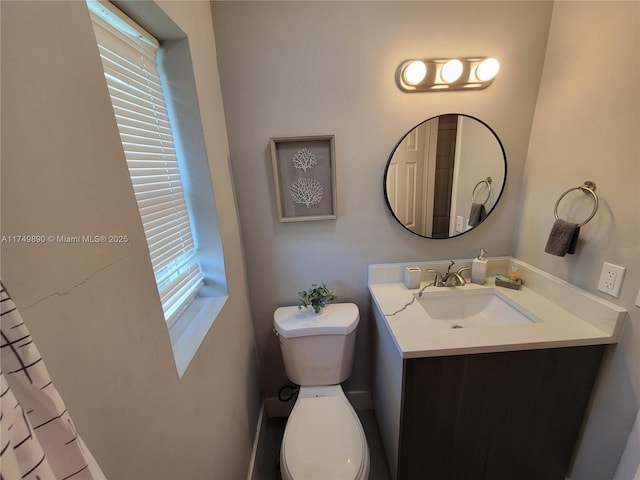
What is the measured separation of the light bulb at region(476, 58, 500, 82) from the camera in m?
1.17

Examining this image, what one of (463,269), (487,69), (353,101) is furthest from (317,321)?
(487,69)

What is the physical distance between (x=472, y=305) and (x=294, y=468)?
3.75 feet

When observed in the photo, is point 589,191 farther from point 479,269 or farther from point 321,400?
point 321,400

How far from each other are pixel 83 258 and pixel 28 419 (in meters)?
0.24

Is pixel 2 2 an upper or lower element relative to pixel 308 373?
upper

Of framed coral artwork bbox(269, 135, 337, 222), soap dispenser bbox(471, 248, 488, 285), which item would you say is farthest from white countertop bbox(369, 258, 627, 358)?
framed coral artwork bbox(269, 135, 337, 222)

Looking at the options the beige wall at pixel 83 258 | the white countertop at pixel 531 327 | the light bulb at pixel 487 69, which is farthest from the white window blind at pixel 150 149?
the light bulb at pixel 487 69

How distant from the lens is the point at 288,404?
1.68m

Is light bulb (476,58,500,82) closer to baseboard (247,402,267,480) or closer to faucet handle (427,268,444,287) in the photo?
faucet handle (427,268,444,287)

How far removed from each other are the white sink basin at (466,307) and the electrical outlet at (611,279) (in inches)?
14.4

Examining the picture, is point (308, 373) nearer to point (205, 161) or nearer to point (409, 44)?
point (205, 161)

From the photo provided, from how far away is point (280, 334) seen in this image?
4.28 feet

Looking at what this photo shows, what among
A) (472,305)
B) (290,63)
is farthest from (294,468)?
(290,63)

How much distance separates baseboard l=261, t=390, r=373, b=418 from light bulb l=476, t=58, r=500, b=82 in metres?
1.91
